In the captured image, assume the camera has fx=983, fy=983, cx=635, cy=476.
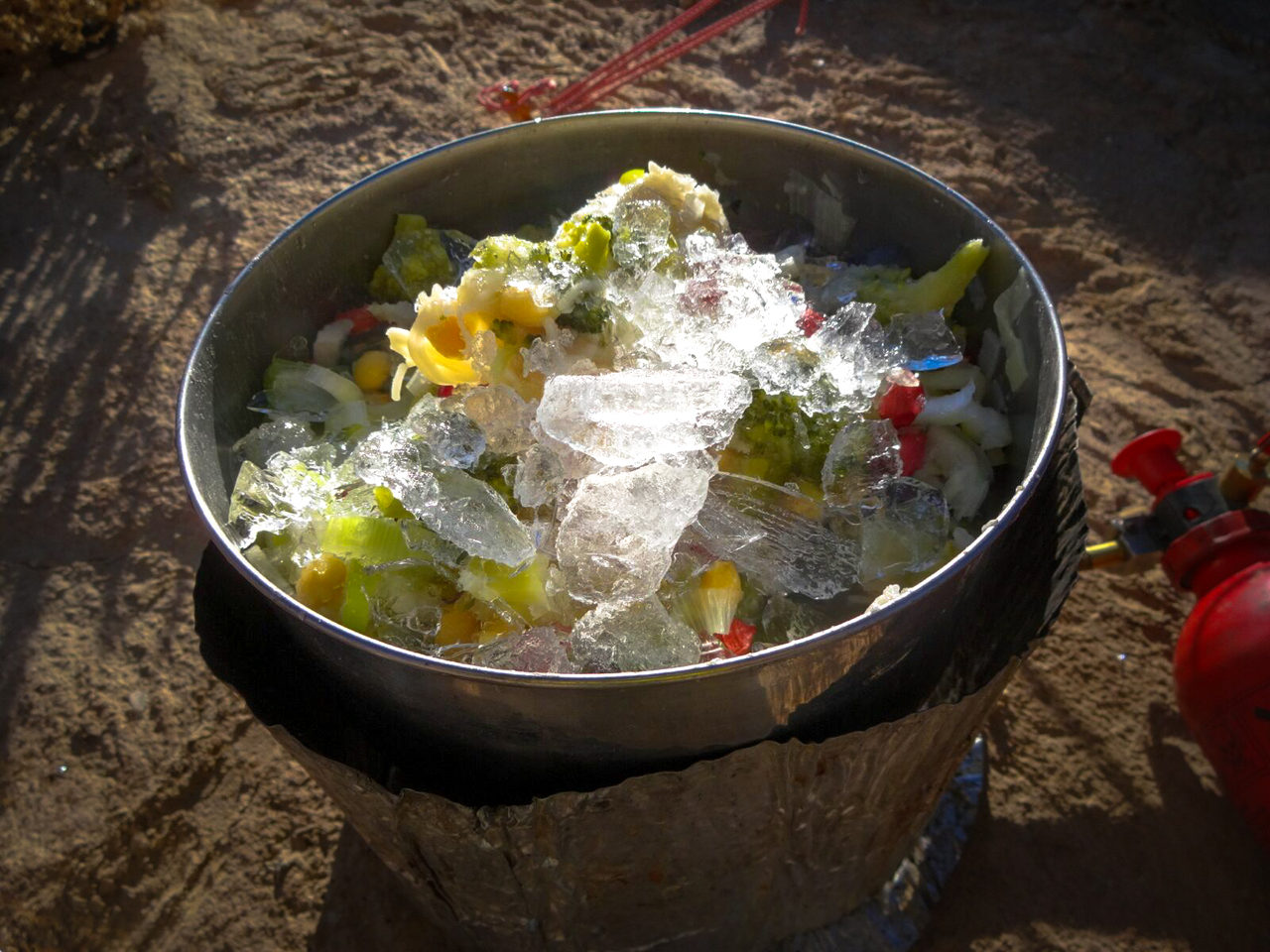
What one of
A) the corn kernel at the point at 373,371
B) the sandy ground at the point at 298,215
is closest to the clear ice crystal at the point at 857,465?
the corn kernel at the point at 373,371

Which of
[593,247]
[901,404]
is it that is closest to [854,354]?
[901,404]

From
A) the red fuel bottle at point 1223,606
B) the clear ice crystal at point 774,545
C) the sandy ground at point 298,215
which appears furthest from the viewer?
the sandy ground at point 298,215

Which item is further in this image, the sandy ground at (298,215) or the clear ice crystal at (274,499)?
the sandy ground at (298,215)

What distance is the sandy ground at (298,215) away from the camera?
2553 mm

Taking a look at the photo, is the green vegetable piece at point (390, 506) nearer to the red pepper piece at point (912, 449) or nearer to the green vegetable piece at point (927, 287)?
the red pepper piece at point (912, 449)

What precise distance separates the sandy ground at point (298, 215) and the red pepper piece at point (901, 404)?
1.34 metres

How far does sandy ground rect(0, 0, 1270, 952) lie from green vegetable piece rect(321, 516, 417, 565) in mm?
1310

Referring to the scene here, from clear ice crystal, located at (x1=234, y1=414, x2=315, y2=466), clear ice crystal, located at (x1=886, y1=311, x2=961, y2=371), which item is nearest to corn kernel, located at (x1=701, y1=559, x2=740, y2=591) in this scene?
clear ice crystal, located at (x1=886, y1=311, x2=961, y2=371)

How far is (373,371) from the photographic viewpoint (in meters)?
2.06

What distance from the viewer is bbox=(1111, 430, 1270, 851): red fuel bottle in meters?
2.31

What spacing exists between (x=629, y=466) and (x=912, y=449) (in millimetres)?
580

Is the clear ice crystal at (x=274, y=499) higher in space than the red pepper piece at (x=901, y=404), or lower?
lower

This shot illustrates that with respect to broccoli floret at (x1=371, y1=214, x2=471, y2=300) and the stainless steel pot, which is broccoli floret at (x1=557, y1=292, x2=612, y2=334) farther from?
the stainless steel pot

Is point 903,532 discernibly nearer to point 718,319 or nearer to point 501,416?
point 718,319
